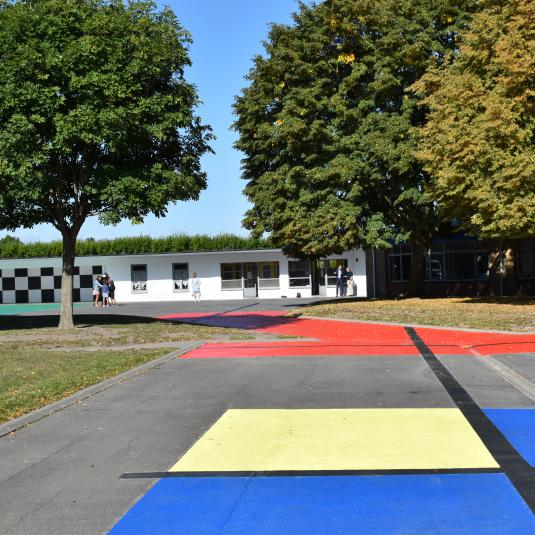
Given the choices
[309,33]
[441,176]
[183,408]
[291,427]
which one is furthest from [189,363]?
[309,33]

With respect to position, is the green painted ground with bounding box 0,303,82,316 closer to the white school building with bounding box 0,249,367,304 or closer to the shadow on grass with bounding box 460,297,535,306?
the white school building with bounding box 0,249,367,304

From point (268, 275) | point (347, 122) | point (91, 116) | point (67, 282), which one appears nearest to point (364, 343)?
point (91, 116)

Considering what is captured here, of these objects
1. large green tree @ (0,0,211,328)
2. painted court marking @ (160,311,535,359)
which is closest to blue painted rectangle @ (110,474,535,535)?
painted court marking @ (160,311,535,359)

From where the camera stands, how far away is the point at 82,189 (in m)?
18.5

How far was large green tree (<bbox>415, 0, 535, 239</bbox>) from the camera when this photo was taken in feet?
70.7

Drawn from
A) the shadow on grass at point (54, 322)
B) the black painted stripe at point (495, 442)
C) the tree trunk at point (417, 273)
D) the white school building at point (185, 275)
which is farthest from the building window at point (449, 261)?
the black painted stripe at point (495, 442)

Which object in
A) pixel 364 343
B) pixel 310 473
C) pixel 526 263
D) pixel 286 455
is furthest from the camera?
pixel 526 263

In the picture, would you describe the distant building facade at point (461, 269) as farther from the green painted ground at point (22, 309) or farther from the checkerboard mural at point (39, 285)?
the checkerboard mural at point (39, 285)

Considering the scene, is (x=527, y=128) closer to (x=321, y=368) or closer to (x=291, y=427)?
(x=321, y=368)

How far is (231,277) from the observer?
45250mm

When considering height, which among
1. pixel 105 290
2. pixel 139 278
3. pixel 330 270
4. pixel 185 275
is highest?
pixel 330 270

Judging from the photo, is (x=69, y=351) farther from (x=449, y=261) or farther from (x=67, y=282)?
(x=449, y=261)

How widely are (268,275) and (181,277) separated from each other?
594cm

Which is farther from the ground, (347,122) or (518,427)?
(347,122)
